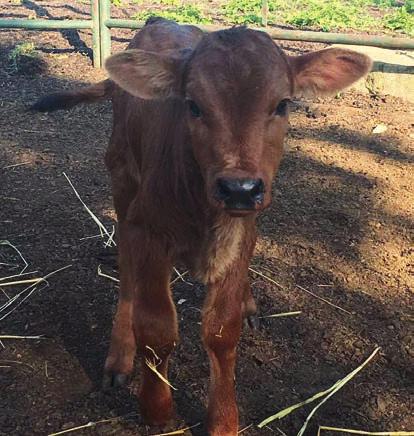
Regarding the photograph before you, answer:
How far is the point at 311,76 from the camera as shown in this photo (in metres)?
3.21

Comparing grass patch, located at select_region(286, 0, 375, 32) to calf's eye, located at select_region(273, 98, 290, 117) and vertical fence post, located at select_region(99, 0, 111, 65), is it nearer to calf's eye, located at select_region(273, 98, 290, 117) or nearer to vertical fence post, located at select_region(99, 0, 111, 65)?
vertical fence post, located at select_region(99, 0, 111, 65)

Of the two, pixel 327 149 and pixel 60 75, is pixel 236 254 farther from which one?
pixel 60 75

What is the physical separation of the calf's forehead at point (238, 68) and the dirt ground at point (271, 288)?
1.72m

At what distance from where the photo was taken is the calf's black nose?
2566 millimetres

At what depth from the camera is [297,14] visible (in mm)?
13281

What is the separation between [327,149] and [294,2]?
921 cm

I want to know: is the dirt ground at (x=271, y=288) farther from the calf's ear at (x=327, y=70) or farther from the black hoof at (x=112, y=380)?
the calf's ear at (x=327, y=70)

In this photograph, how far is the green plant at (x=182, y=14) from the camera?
11617 mm

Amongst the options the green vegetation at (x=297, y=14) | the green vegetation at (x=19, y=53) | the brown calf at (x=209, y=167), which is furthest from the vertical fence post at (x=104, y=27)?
the brown calf at (x=209, y=167)

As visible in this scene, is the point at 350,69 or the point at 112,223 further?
the point at 112,223

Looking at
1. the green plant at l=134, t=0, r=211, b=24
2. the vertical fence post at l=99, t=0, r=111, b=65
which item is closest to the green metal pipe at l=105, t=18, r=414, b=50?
the vertical fence post at l=99, t=0, r=111, b=65

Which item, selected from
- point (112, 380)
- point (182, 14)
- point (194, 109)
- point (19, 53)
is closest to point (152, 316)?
point (112, 380)

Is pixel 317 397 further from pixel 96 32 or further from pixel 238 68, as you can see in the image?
pixel 96 32

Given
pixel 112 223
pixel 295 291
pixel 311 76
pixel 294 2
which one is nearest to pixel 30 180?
pixel 112 223
